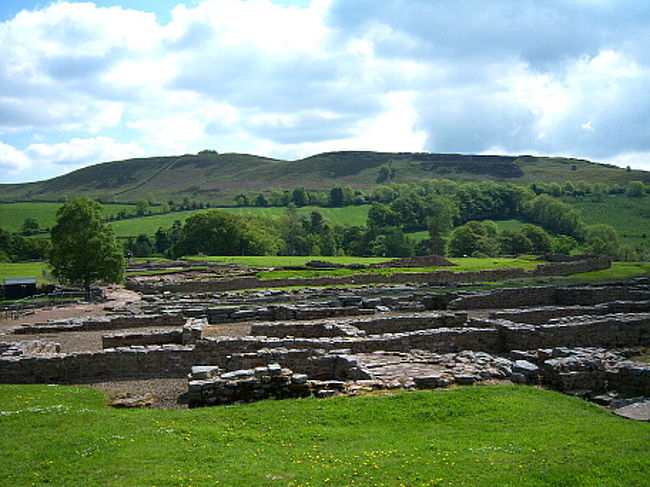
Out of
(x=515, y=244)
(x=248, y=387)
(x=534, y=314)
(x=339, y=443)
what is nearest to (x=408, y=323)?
(x=534, y=314)

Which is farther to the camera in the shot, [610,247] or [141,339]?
[610,247]

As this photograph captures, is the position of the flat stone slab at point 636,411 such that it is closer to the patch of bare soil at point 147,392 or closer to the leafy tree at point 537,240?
the patch of bare soil at point 147,392

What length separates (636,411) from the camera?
1241cm

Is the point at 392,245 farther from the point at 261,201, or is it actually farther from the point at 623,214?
the point at 261,201

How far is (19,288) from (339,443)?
45.6 meters

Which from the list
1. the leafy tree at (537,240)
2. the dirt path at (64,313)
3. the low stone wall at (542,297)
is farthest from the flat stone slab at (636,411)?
the leafy tree at (537,240)

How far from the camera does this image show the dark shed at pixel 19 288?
46906 mm

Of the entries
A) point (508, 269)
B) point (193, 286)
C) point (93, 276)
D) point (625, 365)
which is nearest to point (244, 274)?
point (193, 286)

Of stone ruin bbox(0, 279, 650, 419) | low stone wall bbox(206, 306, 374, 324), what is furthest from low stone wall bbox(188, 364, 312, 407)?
low stone wall bbox(206, 306, 374, 324)

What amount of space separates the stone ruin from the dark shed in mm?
23670

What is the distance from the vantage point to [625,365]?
601 inches

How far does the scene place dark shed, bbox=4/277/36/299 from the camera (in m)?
46.9

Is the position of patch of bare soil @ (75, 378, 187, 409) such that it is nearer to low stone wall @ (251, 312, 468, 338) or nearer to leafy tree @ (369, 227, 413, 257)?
low stone wall @ (251, 312, 468, 338)

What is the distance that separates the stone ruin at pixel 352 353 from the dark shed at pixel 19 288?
2367cm
